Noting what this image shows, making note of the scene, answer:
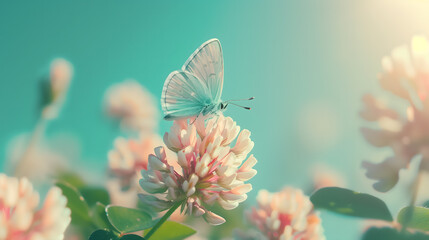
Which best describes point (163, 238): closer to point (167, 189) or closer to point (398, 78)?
point (167, 189)

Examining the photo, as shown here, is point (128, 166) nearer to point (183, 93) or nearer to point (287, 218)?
point (183, 93)

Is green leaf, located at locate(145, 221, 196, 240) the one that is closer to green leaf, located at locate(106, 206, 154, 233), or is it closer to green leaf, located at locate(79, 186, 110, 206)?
green leaf, located at locate(106, 206, 154, 233)

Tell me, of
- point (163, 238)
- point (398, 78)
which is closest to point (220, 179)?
point (163, 238)

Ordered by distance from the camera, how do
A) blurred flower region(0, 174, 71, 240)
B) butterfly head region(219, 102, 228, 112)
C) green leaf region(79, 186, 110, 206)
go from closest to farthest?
blurred flower region(0, 174, 71, 240) → butterfly head region(219, 102, 228, 112) → green leaf region(79, 186, 110, 206)

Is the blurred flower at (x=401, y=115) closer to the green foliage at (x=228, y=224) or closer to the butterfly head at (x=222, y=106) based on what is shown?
the butterfly head at (x=222, y=106)

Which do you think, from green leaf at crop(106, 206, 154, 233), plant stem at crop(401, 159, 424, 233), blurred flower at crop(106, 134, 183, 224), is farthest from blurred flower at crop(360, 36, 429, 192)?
blurred flower at crop(106, 134, 183, 224)

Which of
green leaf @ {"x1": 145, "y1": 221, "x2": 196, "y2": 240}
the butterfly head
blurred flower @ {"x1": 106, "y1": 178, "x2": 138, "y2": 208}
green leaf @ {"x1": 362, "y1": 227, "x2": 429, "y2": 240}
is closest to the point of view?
green leaf @ {"x1": 362, "y1": 227, "x2": 429, "y2": 240}
